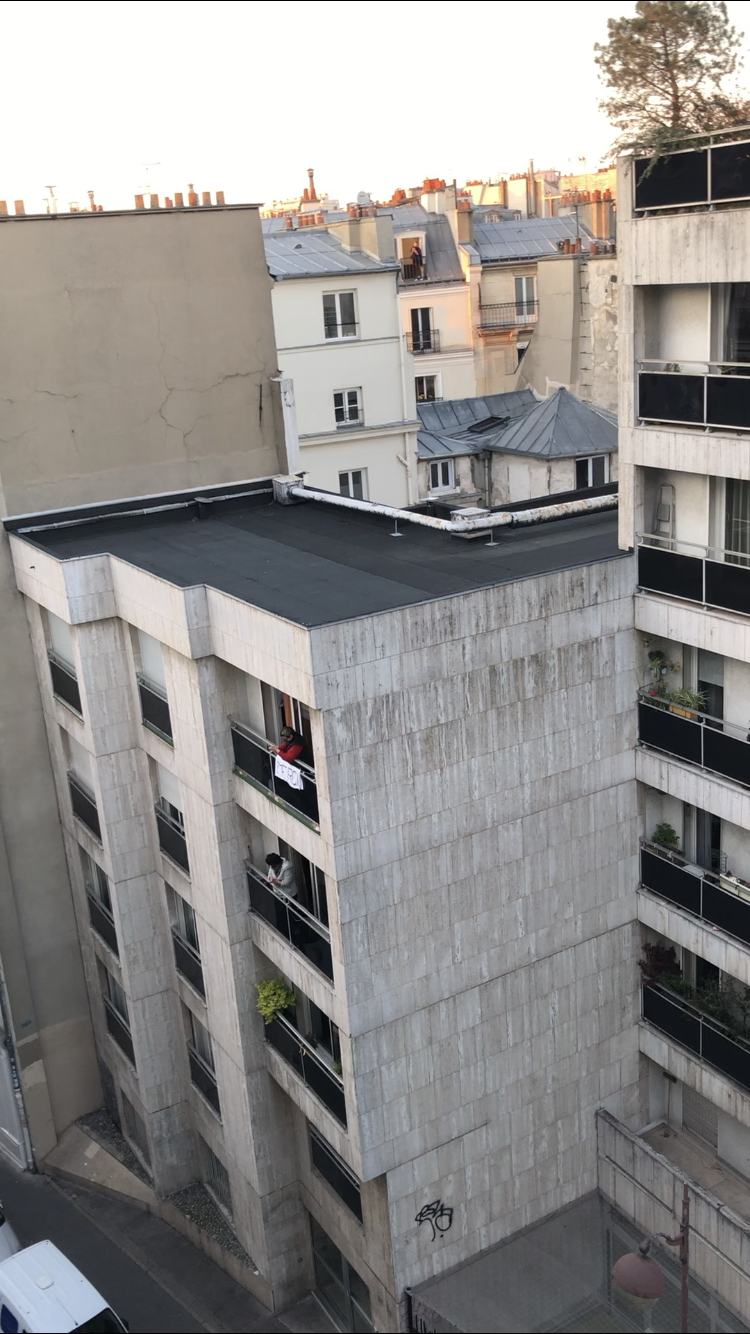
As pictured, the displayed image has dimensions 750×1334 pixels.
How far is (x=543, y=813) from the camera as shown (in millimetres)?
16328

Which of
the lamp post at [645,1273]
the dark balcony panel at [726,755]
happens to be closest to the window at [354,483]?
the dark balcony panel at [726,755]

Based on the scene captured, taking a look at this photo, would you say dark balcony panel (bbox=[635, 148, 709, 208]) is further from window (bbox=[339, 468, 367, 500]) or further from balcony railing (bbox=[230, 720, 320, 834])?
window (bbox=[339, 468, 367, 500])

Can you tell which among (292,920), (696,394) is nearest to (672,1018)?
(292,920)

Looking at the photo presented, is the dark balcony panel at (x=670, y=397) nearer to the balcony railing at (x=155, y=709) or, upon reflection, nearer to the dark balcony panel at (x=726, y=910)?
the dark balcony panel at (x=726, y=910)

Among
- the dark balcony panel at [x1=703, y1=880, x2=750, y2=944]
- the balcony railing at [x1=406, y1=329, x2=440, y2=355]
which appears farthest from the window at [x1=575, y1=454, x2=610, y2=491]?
the dark balcony panel at [x1=703, y1=880, x2=750, y2=944]

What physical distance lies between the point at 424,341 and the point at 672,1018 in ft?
118

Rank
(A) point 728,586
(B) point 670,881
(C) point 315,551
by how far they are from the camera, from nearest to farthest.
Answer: (A) point 728,586 < (B) point 670,881 < (C) point 315,551

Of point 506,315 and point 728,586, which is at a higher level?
point 506,315

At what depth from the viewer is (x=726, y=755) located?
15516mm

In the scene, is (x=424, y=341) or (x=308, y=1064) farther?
(x=424, y=341)

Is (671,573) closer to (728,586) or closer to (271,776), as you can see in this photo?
(728,586)

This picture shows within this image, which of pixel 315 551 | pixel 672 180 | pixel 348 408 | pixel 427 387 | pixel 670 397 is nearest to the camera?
pixel 672 180

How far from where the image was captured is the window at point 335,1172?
17.4m

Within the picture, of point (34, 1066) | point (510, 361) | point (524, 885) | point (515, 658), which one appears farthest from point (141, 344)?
point (510, 361)
